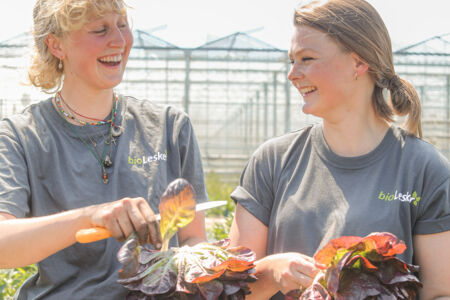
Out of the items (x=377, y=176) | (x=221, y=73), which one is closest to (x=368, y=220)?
(x=377, y=176)

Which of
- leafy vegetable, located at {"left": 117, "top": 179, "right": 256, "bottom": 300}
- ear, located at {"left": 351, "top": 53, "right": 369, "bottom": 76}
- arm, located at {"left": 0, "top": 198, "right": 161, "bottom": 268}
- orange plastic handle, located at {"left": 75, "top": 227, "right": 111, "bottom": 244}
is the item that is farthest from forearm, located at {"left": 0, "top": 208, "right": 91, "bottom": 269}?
ear, located at {"left": 351, "top": 53, "right": 369, "bottom": 76}

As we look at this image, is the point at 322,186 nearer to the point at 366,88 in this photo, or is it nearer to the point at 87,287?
the point at 366,88

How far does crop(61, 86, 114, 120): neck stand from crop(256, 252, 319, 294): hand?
2.95 ft

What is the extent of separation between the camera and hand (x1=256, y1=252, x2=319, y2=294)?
1.44m

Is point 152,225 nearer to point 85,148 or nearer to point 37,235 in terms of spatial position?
point 37,235

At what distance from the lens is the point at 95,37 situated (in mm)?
1831

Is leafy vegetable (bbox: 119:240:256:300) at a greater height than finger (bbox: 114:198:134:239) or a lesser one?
lesser

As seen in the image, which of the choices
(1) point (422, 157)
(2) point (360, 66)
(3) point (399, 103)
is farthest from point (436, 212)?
(2) point (360, 66)

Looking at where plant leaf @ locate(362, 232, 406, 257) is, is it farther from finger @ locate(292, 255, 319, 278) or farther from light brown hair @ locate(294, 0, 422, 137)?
light brown hair @ locate(294, 0, 422, 137)

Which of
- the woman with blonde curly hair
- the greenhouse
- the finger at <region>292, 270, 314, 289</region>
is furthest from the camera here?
the greenhouse

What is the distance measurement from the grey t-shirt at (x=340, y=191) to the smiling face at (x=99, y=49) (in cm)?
65

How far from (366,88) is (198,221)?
2.75ft

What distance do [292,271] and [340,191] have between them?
0.45 meters

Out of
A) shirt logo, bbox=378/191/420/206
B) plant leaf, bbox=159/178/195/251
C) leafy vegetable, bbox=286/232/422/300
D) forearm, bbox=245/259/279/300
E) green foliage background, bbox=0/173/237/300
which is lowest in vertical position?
green foliage background, bbox=0/173/237/300
